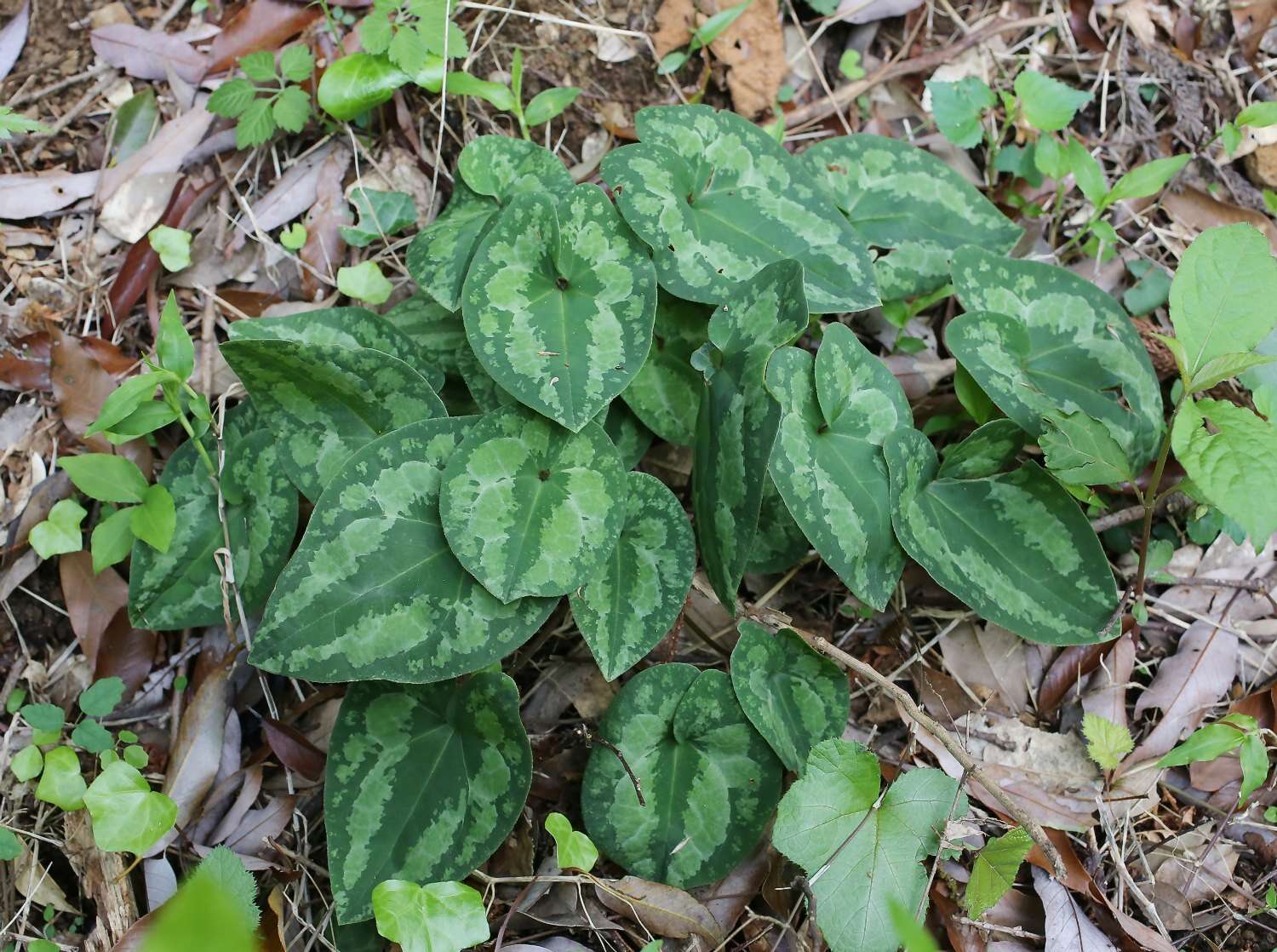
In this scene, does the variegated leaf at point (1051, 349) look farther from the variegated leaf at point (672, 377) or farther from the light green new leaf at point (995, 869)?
the light green new leaf at point (995, 869)

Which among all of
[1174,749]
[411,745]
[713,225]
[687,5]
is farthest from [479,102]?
[1174,749]

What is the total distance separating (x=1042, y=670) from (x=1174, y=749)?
0.95 ft

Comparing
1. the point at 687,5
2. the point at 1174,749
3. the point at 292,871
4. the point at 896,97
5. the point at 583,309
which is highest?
the point at 687,5

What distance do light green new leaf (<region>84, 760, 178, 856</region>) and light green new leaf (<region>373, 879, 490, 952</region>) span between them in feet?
1.46

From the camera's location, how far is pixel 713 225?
1.89 meters

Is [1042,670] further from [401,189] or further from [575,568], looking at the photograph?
[401,189]

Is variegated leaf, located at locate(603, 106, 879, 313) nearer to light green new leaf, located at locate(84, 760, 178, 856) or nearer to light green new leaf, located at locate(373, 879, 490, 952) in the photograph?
light green new leaf, located at locate(373, 879, 490, 952)

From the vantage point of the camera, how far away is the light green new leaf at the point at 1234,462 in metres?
1.47

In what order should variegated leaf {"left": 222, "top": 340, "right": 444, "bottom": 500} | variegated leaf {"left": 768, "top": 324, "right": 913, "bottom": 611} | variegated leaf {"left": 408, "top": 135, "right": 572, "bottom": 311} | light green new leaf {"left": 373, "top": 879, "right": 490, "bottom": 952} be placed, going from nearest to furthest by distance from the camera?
light green new leaf {"left": 373, "top": 879, "right": 490, "bottom": 952}, variegated leaf {"left": 768, "top": 324, "right": 913, "bottom": 611}, variegated leaf {"left": 222, "top": 340, "right": 444, "bottom": 500}, variegated leaf {"left": 408, "top": 135, "right": 572, "bottom": 311}

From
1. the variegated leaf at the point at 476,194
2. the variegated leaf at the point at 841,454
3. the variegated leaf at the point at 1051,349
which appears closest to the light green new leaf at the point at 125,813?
the variegated leaf at the point at 476,194

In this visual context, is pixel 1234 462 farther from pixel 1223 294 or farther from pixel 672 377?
pixel 672 377

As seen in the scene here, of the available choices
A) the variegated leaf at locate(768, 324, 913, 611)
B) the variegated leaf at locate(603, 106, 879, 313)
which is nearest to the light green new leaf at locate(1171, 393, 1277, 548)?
the variegated leaf at locate(768, 324, 913, 611)

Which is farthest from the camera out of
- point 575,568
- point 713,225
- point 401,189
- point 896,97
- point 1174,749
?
point 896,97

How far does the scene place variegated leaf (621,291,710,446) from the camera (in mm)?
1880
